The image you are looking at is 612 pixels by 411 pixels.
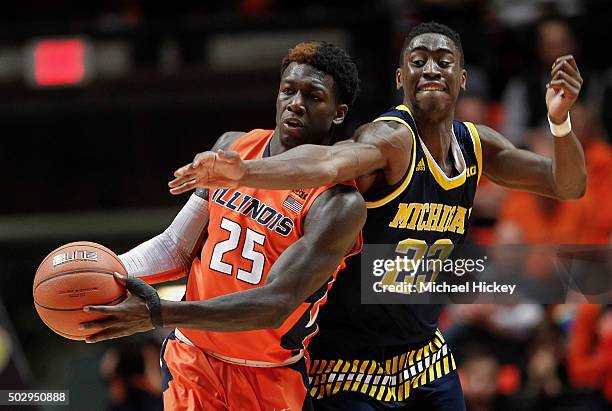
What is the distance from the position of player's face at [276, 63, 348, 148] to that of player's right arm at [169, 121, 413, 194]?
18 cm

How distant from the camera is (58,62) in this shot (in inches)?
416

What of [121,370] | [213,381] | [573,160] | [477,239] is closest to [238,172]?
[213,381]

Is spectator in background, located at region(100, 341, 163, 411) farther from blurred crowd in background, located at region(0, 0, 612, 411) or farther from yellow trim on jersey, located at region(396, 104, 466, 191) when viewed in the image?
yellow trim on jersey, located at region(396, 104, 466, 191)

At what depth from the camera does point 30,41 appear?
10.5 meters

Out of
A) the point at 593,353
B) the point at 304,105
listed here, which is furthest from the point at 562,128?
the point at 593,353

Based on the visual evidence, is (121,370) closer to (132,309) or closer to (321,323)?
(321,323)

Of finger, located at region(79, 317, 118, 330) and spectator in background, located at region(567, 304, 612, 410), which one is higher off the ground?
finger, located at region(79, 317, 118, 330)

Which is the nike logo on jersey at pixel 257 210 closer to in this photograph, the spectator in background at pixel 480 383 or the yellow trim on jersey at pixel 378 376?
the yellow trim on jersey at pixel 378 376

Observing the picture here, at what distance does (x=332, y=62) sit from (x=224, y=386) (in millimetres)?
1590

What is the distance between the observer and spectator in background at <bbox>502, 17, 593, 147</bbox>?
9258 millimetres

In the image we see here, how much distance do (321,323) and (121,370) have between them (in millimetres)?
3167

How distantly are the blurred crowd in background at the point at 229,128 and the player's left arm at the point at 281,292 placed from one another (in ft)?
8.70

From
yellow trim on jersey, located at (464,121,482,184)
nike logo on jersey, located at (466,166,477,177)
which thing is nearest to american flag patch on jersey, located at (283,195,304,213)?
nike logo on jersey, located at (466,166,477,177)

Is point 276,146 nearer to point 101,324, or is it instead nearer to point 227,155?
point 227,155
